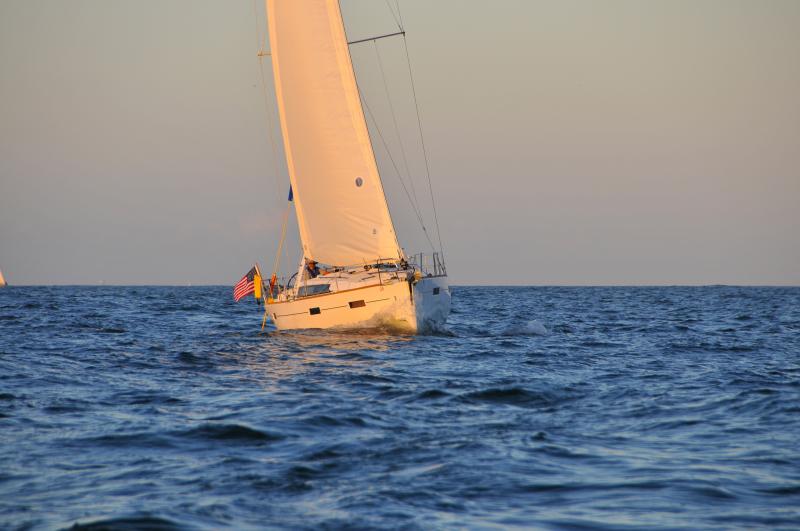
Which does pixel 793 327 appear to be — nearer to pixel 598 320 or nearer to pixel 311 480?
pixel 598 320

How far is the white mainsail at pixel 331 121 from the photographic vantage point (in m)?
28.3

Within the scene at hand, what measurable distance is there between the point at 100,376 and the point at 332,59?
45.4 ft

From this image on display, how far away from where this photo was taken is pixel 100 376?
59.4ft

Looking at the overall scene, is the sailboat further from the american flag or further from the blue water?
the blue water

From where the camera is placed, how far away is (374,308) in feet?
82.6

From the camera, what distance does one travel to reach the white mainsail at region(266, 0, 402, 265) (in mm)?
28281

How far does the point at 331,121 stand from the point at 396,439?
60.3 ft

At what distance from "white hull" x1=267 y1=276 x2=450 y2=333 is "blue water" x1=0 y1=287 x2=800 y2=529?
2.24m

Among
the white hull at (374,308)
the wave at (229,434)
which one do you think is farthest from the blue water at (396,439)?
the white hull at (374,308)

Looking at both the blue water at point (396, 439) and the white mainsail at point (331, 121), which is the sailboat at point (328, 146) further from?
the blue water at point (396, 439)

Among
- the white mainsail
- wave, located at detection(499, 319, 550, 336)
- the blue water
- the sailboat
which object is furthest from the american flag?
wave, located at detection(499, 319, 550, 336)

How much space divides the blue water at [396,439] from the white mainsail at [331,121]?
6104 mm

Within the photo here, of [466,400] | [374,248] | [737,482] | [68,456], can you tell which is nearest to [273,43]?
[374,248]

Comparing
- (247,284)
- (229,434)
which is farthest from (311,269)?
(229,434)
